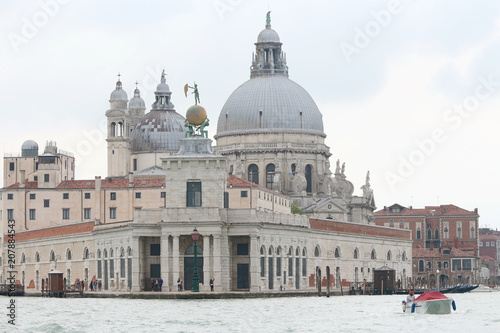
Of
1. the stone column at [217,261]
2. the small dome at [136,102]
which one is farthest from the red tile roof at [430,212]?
the stone column at [217,261]

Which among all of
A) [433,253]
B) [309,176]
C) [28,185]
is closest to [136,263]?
[28,185]

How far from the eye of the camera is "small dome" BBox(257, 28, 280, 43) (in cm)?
13425

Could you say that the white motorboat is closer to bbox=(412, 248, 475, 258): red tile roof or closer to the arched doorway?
the arched doorway

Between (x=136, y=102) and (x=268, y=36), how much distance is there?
18016 mm

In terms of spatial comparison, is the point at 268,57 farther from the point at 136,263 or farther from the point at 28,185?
the point at 136,263

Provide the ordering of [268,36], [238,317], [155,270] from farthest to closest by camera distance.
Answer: [268,36]
[155,270]
[238,317]

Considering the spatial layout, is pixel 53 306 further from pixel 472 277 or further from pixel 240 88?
pixel 472 277

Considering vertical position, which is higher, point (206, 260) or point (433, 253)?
point (206, 260)

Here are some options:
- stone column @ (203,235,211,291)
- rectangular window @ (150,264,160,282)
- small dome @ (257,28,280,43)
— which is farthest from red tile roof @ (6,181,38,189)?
stone column @ (203,235,211,291)

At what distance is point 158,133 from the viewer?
135625 mm

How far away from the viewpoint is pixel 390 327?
58.5m

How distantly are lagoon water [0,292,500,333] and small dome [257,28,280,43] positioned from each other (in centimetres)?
5953

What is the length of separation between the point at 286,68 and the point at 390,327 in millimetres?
78534

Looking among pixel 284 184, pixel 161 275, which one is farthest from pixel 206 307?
pixel 284 184
